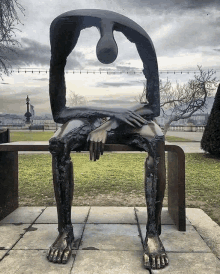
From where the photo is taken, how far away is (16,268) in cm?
216

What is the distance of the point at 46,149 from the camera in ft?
10.00

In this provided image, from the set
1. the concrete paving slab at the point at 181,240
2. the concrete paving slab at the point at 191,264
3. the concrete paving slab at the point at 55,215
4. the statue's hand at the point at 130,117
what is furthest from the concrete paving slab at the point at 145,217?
the statue's hand at the point at 130,117

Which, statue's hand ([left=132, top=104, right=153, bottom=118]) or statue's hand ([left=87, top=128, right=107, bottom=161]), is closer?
statue's hand ([left=87, top=128, right=107, bottom=161])

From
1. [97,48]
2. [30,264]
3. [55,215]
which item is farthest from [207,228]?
[97,48]

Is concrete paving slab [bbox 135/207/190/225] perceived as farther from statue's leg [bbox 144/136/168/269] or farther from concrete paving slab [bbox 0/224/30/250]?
concrete paving slab [bbox 0/224/30/250]

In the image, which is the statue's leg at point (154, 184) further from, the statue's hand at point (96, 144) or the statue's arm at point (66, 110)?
the statue's hand at point (96, 144)

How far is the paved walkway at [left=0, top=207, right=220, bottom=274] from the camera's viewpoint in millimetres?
2186

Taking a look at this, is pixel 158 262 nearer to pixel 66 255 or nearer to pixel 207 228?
pixel 66 255

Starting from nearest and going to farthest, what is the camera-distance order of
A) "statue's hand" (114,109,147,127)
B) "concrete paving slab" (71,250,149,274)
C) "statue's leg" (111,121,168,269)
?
1. "concrete paving slab" (71,250,149,274)
2. "statue's leg" (111,121,168,269)
3. "statue's hand" (114,109,147,127)

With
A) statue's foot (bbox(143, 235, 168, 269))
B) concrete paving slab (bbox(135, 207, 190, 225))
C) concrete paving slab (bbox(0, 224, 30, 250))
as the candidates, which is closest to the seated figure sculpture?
statue's foot (bbox(143, 235, 168, 269))

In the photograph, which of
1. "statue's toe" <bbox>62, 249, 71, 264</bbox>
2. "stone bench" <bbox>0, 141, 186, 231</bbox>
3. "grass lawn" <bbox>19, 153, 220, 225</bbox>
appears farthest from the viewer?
"grass lawn" <bbox>19, 153, 220, 225</bbox>

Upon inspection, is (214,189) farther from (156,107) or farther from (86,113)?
(86,113)

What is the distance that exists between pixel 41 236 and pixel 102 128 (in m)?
1.24

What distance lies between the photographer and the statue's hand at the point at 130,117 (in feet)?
8.09
